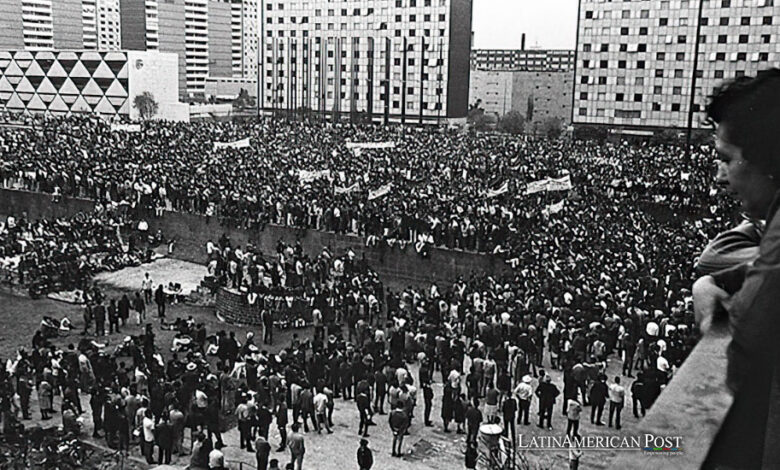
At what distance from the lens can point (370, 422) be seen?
47.9 ft

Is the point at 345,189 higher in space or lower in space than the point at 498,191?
lower

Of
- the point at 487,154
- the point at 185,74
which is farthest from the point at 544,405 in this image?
the point at 185,74

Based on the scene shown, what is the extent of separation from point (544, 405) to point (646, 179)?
71.7 ft

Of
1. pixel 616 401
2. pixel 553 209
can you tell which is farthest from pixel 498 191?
pixel 616 401

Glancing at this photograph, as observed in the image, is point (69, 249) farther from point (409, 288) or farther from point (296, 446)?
point (296, 446)

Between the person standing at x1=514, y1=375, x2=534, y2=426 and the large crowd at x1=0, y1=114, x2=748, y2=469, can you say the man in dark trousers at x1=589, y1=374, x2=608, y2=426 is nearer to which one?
the large crowd at x1=0, y1=114, x2=748, y2=469

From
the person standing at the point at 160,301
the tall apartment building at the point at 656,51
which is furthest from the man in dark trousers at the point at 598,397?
the tall apartment building at the point at 656,51

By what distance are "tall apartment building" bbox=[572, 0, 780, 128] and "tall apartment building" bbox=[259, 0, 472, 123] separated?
1431 cm

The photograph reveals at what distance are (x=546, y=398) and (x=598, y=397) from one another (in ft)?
3.04

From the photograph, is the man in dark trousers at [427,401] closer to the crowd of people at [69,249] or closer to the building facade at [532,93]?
the crowd of people at [69,249]

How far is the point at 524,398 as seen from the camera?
14.1 meters

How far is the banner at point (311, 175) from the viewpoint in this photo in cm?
3191

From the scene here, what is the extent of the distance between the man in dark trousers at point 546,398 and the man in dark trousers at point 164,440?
6279mm

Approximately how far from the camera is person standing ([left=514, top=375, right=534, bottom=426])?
45.7 feet
